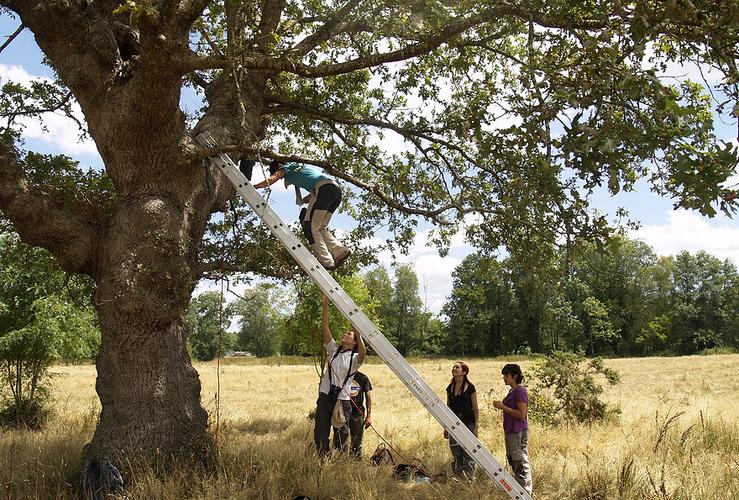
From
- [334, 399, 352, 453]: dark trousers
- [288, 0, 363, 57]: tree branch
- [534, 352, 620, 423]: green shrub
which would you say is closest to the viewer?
[288, 0, 363, 57]: tree branch

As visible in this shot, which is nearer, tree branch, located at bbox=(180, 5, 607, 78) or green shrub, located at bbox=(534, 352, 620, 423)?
tree branch, located at bbox=(180, 5, 607, 78)

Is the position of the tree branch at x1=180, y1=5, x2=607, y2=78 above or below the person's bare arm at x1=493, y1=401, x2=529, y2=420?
above

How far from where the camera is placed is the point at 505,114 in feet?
19.6

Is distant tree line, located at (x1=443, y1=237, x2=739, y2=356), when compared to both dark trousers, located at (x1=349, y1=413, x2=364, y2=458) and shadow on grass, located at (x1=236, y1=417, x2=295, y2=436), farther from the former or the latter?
dark trousers, located at (x1=349, y1=413, x2=364, y2=458)

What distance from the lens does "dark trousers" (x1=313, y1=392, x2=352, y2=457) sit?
8.55 m

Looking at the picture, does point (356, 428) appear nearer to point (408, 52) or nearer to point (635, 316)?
point (408, 52)

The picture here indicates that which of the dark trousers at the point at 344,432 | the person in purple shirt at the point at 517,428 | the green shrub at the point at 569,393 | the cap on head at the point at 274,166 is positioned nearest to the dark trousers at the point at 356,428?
the dark trousers at the point at 344,432

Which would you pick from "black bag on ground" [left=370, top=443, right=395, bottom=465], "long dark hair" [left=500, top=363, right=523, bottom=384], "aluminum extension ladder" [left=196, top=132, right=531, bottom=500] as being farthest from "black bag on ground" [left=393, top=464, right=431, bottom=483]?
"aluminum extension ladder" [left=196, top=132, right=531, bottom=500]

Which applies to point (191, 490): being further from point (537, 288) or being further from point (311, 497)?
point (537, 288)

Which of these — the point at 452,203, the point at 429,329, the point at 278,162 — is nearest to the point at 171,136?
the point at 278,162

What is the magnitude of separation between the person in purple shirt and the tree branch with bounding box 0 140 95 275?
19.3ft

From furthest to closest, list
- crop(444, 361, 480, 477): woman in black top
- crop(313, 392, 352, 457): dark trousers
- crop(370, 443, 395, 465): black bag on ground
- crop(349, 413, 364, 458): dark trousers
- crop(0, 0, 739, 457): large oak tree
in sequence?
crop(349, 413, 364, 458): dark trousers, crop(370, 443, 395, 465): black bag on ground, crop(313, 392, 352, 457): dark trousers, crop(444, 361, 480, 477): woman in black top, crop(0, 0, 739, 457): large oak tree

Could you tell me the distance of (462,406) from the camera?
8.60m

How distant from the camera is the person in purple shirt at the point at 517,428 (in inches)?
302
